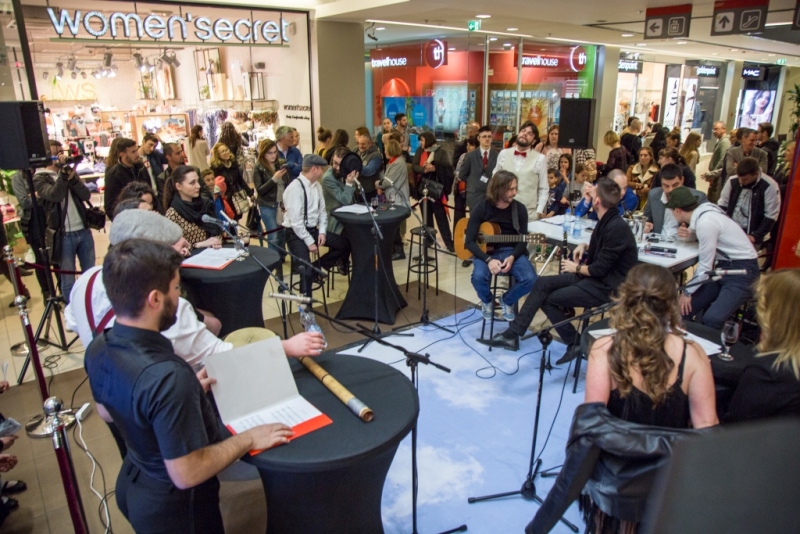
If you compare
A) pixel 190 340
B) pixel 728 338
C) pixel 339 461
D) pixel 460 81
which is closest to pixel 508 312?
pixel 728 338

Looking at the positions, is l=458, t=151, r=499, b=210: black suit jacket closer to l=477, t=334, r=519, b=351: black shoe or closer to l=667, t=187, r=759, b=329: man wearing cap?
l=477, t=334, r=519, b=351: black shoe

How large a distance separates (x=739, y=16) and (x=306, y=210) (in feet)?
18.4

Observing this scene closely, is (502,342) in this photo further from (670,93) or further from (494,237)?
(670,93)

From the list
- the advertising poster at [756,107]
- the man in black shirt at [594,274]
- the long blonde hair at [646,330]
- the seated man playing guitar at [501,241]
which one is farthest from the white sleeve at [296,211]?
the advertising poster at [756,107]

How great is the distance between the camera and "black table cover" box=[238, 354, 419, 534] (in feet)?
5.84

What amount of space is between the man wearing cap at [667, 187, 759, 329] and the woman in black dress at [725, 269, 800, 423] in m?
1.88

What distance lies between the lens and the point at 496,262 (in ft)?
14.9

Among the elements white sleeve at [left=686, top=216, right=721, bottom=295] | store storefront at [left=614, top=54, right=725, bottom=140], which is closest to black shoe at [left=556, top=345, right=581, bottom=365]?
white sleeve at [left=686, top=216, right=721, bottom=295]

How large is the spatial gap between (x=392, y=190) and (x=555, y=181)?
6.53 ft

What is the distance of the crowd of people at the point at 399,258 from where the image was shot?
1.67 metres

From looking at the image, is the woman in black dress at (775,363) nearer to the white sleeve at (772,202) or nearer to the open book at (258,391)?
the open book at (258,391)

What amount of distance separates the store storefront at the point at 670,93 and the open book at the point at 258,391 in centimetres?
1463

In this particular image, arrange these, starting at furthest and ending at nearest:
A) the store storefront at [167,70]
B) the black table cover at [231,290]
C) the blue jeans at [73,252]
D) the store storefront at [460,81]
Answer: the store storefront at [460,81]
the store storefront at [167,70]
the blue jeans at [73,252]
the black table cover at [231,290]

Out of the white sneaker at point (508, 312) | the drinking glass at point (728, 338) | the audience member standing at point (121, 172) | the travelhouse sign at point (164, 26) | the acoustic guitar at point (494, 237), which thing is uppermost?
the travelhouse sign at point (164, 26)
